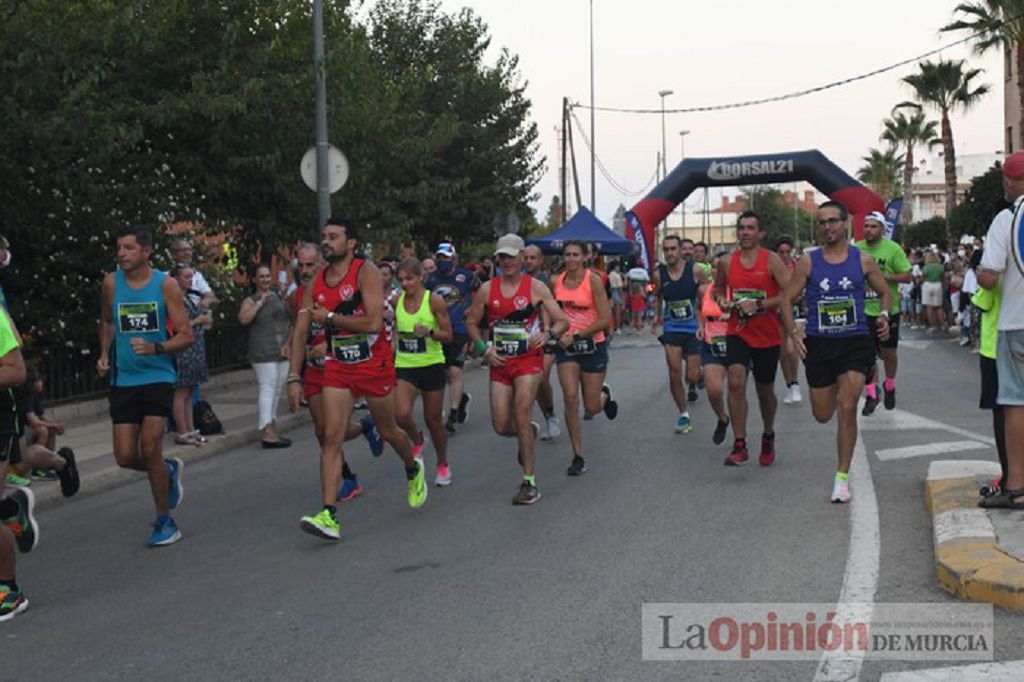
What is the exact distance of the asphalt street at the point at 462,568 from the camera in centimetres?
532

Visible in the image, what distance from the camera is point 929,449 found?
10.5 m

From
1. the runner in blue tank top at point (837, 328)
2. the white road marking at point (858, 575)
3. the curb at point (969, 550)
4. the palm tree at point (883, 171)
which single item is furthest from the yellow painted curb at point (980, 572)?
the palm tree at point (883, 171)

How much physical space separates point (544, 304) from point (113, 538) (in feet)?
10.9

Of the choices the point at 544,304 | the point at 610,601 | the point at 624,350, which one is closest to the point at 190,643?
the point at 610,601

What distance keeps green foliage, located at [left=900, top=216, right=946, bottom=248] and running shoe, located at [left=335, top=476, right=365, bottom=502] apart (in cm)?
4396

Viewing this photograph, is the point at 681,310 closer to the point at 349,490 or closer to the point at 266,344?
the point at 266,344

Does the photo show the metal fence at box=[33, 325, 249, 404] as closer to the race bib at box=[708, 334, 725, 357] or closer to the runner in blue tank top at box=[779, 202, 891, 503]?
the race bib at box=[708, 334, 725, 357]

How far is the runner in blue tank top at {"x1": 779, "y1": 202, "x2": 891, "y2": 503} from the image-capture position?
8.48m

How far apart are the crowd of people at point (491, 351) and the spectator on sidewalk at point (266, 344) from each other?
19cm

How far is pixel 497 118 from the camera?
126 ft

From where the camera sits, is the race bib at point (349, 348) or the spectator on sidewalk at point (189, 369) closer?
the race bib at point (349, 348)

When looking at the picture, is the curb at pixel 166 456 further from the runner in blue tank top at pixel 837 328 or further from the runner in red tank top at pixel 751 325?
the runner in blue tank top at pixel 837 328

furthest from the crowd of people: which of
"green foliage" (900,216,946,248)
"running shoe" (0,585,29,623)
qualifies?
"green foliage" (900,216,946,248)

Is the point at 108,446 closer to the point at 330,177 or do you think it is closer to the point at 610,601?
the point at 330,177
